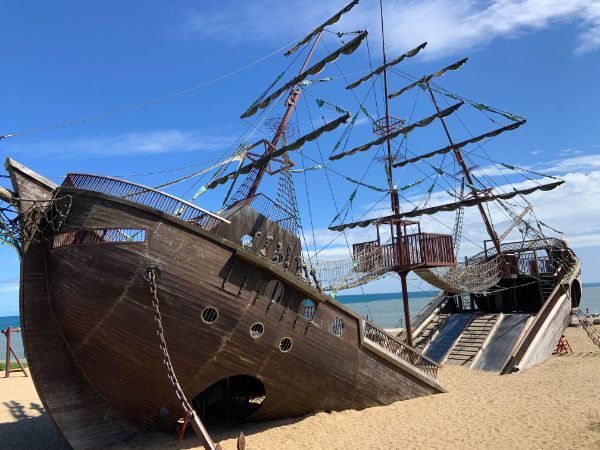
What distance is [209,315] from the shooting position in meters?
9.27

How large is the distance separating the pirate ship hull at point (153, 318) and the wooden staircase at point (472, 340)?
8.84 meters

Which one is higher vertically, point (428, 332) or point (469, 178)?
point (469, 178)

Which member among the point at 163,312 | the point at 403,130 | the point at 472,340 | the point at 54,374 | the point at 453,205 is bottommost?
the point at 472,340

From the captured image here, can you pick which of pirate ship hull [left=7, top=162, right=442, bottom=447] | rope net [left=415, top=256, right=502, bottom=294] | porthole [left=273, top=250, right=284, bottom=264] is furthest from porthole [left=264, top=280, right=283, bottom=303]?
rope net [left=415, top=256, right=502, bottom=294]

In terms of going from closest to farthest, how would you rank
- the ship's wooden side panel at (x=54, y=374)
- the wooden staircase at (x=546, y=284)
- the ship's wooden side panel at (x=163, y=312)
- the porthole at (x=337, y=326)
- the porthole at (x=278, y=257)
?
the ship's wooden side panel at (x=163, y=312) < the ship's wooden side panel at (x=54, y=374) < the porthole at (x=278, y=257) < the porthole at (x=337, y=326) < the wooden staircase at (x=546, y=284)

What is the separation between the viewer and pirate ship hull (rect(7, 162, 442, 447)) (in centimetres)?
888

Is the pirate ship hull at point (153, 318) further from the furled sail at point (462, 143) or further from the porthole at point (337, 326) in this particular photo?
the furled sail at point (462, 143)

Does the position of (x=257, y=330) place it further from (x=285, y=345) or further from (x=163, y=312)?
(x=163, y=312)

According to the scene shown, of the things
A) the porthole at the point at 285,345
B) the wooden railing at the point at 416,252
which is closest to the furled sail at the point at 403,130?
the wooden railing at the point at 416,252

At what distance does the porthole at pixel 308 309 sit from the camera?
35.5 feet

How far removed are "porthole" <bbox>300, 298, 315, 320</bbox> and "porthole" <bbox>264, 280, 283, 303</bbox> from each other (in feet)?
2.56

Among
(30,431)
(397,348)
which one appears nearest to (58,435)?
(30,431)

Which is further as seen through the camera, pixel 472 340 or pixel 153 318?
pixel 472 340

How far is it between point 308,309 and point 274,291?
122 centimetres
